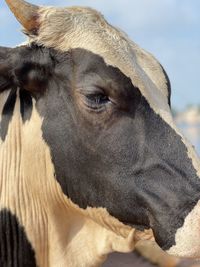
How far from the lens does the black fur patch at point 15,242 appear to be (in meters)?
6.77

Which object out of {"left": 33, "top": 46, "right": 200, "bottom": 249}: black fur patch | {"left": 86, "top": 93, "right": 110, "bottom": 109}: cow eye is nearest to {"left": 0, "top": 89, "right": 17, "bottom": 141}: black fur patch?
{"left": 33, "top": 46, "right": 200, "bottom": 249}: black fur patch

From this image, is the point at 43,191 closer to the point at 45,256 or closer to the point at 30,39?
the point at 45,256

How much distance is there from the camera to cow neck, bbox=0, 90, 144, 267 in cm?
668

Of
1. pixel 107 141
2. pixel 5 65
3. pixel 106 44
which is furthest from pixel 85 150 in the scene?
pixel 5 65

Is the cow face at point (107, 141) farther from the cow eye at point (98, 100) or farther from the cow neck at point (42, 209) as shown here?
the cow neck at point (42, 209)

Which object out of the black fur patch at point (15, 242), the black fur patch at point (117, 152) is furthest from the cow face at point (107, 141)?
the black fur patch at point (15, 242)

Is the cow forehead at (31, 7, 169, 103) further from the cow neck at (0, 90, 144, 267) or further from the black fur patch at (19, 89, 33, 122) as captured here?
the cow neck at (0, 90, 144, 267)

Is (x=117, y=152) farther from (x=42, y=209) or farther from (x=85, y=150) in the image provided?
(x=42, y=209)

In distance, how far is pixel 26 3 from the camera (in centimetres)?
666

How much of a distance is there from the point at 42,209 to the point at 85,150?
0.78 meters

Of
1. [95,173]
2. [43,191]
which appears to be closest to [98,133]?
[95,173]

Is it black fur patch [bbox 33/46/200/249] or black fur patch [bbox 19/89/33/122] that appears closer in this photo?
black fur patch [bbox 33/46/200/249]

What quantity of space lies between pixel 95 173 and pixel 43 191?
61cm

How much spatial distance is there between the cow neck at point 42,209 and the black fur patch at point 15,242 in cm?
4
